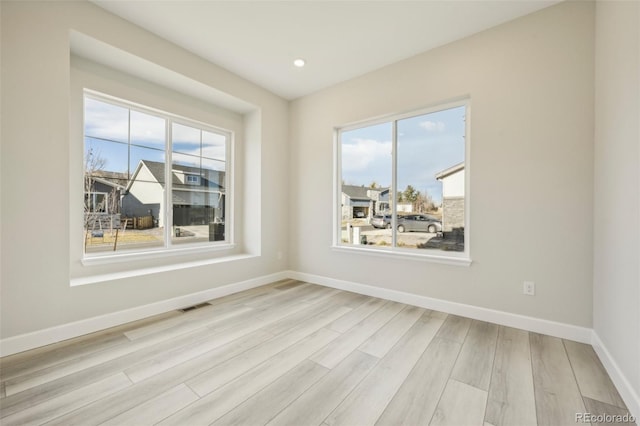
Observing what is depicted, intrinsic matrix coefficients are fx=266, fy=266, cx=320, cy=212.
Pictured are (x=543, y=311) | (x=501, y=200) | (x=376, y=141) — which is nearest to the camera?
(x=543, y=311)

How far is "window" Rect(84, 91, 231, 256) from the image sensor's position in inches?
110

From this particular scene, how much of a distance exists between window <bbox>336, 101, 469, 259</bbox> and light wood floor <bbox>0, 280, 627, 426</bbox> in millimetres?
965

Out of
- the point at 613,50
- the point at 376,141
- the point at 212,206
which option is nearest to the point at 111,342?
the point at 212,206

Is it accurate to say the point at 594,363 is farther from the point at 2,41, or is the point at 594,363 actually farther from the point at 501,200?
the point at 2,41

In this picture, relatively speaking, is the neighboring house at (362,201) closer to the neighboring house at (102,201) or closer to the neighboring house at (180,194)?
the neighboring house at (180,194)

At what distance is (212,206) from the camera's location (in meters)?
3.91

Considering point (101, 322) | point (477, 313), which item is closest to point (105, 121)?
point (101, 322)

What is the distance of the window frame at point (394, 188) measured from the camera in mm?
2764

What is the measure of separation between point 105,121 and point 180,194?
1.10 meters

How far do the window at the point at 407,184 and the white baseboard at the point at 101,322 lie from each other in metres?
1.86

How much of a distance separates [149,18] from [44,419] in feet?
10.1

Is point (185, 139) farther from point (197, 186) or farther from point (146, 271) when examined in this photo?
point (146, 271)

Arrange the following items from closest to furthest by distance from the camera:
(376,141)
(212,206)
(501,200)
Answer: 1. (501,200)
2. (376,141)
3. (212,206)

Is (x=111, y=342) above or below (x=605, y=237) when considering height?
below
